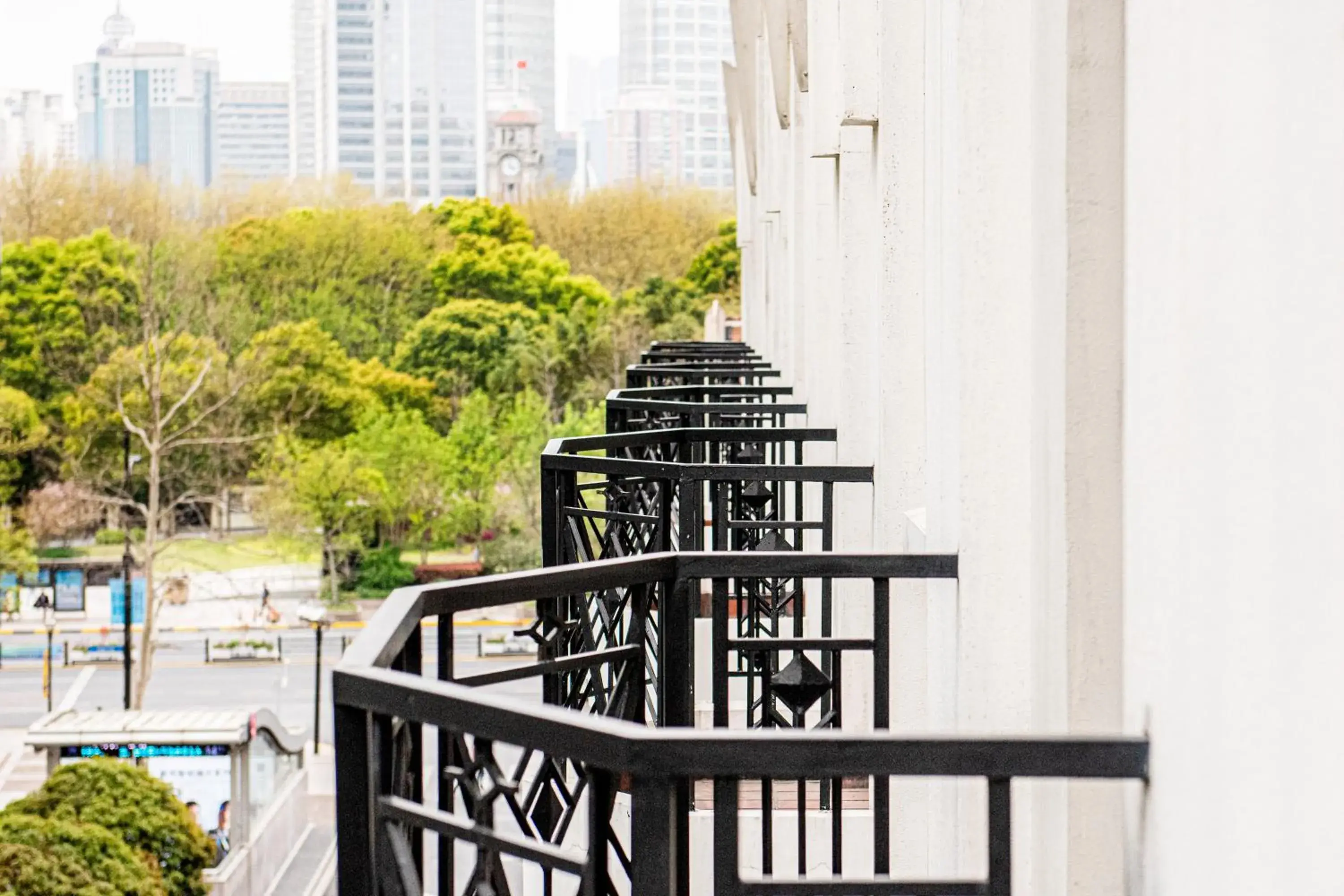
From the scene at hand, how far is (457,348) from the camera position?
51812mm

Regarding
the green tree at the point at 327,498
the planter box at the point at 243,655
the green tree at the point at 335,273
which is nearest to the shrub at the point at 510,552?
the green tree at the point at 327,498

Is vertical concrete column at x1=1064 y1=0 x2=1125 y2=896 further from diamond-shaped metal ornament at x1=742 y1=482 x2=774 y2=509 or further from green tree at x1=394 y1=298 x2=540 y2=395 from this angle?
green tree at x1=394 y1=298 x2=540 y2=395

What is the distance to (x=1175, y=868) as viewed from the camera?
2402 mm

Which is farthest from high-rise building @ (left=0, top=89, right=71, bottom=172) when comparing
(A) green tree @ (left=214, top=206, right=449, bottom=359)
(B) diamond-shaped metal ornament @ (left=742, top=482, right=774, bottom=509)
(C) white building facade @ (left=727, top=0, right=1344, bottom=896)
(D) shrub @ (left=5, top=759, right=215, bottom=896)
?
(C) white building facade @ (left=727, top=0, right=1344, bottom=896)

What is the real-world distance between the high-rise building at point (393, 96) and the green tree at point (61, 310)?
72358 millimetres

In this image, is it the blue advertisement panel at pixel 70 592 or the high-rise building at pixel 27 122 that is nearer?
the blue advertisement panel at pixel 70 592

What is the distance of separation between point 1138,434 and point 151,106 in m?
135

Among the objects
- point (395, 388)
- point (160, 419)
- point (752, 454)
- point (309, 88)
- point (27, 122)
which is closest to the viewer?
point (752, 454)

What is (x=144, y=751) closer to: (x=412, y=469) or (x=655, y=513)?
(x=655, y=513)

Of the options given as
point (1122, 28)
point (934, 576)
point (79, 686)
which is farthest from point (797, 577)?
point (79, 686)

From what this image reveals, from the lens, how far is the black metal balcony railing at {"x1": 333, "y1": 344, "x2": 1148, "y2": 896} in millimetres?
2318

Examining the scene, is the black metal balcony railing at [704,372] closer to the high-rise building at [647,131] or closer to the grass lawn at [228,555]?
the grass lawn at [228,555]

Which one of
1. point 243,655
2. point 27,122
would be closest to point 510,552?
point 243,655

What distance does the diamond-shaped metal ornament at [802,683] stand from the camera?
4070mm
